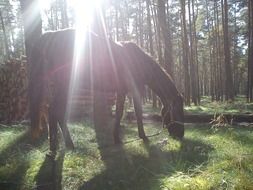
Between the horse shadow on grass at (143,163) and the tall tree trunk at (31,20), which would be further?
the tall tree trunk at (31,20)

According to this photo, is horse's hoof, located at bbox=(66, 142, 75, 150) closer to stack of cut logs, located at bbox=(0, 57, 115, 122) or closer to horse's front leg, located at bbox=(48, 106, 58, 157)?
horse's front leg, located at bbox=(48, 106, 58, 157)

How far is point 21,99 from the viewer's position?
12266 millimetres

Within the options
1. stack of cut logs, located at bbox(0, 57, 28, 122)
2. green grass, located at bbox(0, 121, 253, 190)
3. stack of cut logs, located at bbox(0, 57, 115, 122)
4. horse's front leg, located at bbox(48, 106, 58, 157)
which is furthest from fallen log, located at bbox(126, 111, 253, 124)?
horse's front leg, located at bbox(48, 106, 58, 157)

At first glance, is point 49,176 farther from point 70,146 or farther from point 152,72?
point 152,72

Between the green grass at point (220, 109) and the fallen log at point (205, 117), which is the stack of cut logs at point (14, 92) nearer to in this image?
the fallen log at point (205, 117)

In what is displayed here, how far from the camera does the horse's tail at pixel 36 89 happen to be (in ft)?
20.3

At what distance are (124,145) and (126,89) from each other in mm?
1220

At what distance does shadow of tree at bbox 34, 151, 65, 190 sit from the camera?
15.1 feet

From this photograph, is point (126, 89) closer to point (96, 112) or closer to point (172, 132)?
point (172, 132)

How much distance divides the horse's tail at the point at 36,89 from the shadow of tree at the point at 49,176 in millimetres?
763

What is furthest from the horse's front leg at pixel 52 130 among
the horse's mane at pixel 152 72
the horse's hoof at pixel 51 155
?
the horse's mane at pixel 152 72

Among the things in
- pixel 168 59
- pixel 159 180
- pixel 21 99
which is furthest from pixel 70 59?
pixel 168 59

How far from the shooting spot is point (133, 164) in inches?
210

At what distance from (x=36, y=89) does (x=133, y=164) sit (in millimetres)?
2318
